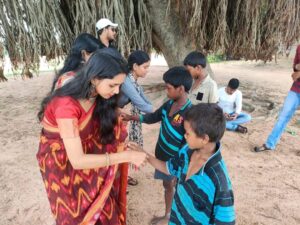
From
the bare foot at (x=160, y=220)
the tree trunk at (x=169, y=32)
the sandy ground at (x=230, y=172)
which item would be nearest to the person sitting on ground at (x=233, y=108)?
the sandy ground at (x=230, y=172)

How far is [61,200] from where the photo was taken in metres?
1.76

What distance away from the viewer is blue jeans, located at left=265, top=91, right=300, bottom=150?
388 centimetres

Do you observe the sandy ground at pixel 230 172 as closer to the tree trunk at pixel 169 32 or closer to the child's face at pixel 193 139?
the tree trunk at pixel 169 32

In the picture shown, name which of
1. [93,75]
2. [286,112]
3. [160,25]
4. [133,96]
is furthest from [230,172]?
[93,75]

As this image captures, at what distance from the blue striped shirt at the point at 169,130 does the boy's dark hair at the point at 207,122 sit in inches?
23.1

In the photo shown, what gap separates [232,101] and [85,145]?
3557 millimetres

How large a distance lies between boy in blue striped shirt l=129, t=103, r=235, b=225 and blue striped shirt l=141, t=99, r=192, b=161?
1.70 feet

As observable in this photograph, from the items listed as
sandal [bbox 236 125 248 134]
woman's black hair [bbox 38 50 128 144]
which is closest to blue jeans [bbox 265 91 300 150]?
sandal [bbox 236 125 248 134]

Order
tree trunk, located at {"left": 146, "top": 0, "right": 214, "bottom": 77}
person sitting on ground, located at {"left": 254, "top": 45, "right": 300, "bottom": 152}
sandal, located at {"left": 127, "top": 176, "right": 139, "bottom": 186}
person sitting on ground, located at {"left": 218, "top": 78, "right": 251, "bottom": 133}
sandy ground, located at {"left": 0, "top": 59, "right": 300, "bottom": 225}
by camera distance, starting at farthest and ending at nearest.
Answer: person sitting on ground, located at {"left": 218, "top": 78, "right": 251, "bottom": 133} → tree trunk, located at {"left": 146, "top": 0, "right": 214, "bottom": 77} → person sitting on ground, located at {"left": 254, "top": 45, "right": 300, "bottom": 152} → sandal, located at {"left": 127, "top": 176, "right": 139, "bottom": 186} → sandy ground, located at {"left": 0, "top": 59, "right": 300, "bottom": 225}

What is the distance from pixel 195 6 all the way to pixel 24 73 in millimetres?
2681

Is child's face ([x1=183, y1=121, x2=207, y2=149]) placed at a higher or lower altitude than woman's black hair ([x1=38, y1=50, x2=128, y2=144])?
lower

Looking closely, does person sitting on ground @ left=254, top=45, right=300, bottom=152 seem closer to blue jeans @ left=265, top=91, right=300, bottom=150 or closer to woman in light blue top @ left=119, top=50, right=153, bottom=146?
blue jeans @ left=265, top=91, right=300, bottom=150

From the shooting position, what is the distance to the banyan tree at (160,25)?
411 cm

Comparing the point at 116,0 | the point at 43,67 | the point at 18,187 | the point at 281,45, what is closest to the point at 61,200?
the point at 18,187
